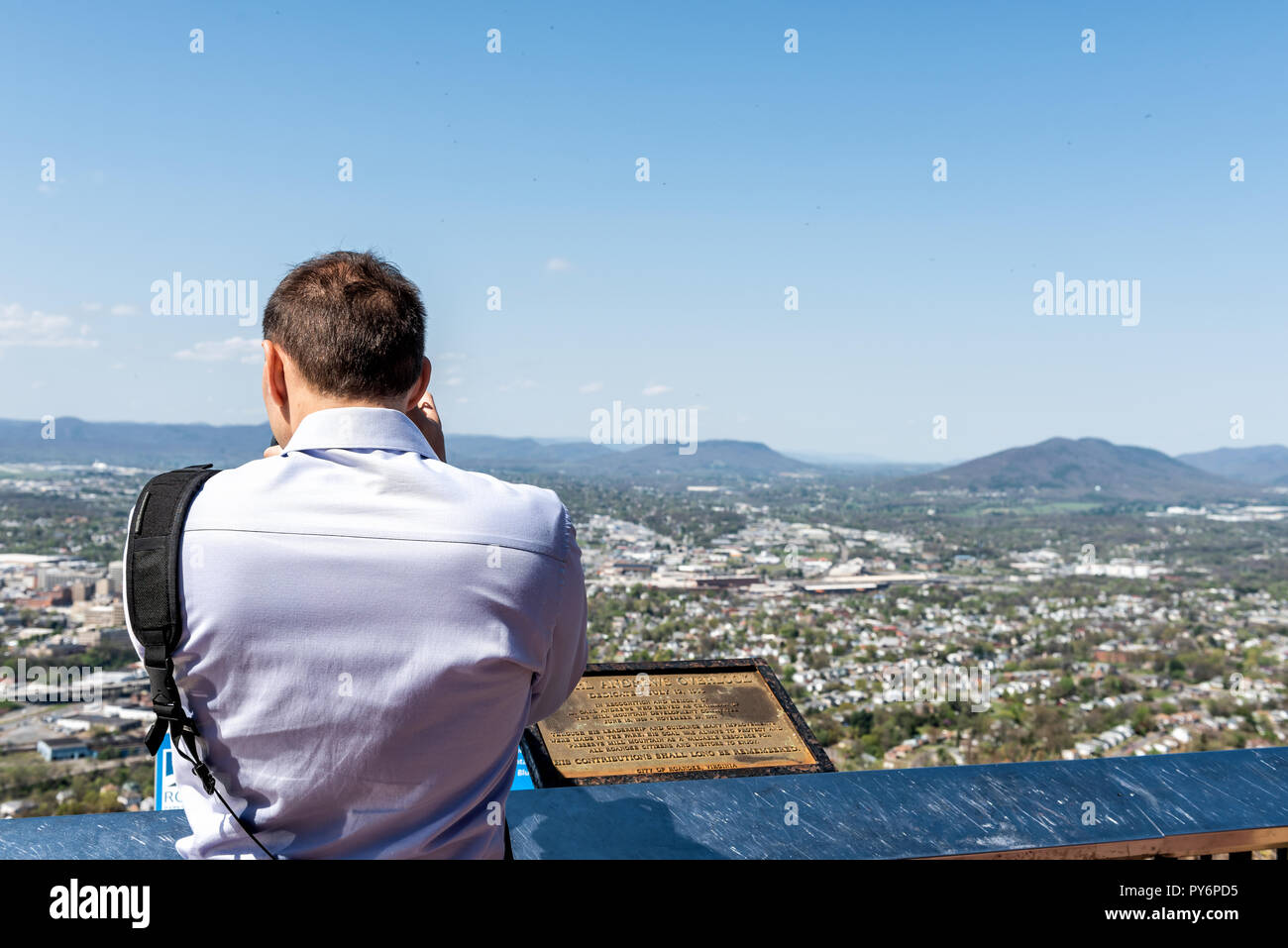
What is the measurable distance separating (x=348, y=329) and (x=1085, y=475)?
57.7m

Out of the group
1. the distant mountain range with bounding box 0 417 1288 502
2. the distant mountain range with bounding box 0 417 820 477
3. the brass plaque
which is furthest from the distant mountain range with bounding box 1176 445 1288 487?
the brass plaque

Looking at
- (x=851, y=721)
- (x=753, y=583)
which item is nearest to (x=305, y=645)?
(x=851, y=721)

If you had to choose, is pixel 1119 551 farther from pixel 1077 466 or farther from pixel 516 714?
pixel 516 714

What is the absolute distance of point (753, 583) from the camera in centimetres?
2173

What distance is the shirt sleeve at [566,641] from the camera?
3.54 ft

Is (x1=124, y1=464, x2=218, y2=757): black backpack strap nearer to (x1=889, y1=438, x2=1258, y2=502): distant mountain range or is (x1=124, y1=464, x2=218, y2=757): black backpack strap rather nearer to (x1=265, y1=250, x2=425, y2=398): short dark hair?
(x1=265, y1=250, x2=425, y2=398): short dark hair

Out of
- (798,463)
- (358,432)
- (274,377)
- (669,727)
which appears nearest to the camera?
(358,432)

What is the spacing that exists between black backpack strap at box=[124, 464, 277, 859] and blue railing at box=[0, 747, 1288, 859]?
77cm

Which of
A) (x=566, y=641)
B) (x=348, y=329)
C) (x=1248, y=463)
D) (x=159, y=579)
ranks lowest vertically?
(x=1248, y=463)

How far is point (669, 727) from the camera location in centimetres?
255

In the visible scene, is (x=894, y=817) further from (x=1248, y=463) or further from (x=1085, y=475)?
A: (x=1248, y=463)

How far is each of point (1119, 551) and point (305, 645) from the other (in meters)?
36.4

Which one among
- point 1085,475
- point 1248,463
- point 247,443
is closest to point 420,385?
point 247,443
